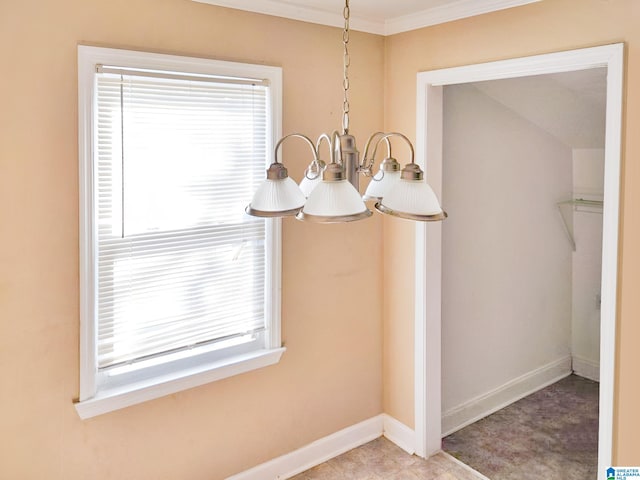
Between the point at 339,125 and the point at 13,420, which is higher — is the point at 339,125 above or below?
above

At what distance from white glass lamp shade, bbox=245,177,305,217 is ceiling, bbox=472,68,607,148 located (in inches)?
88.3

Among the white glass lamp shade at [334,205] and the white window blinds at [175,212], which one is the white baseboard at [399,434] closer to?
the white window blinds at [175,212]

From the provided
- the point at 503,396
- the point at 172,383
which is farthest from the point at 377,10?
the point at 503,396

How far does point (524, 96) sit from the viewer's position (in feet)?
11.1

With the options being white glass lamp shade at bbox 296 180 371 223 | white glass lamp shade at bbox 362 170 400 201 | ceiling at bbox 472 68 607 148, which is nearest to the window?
white glass lamp shade at bbox 362 170 400 201

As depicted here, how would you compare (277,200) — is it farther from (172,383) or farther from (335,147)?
(172,383)

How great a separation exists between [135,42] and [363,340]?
2126mm

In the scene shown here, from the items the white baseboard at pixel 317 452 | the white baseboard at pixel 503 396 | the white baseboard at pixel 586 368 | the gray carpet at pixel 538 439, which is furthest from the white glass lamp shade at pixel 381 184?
the white baseboard at pixel 586 368

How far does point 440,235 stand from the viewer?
3051 mm

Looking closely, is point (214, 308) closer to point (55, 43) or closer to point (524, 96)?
point (55, 43)

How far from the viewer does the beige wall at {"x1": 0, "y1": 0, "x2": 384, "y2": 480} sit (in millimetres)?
2006

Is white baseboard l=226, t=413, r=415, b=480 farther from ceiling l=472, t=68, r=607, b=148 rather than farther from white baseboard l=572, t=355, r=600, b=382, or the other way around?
ceiling l=472, t=68, r=607, b=148

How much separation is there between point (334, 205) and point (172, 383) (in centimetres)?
153

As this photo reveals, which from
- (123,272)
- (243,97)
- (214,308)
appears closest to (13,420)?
(123,272)
